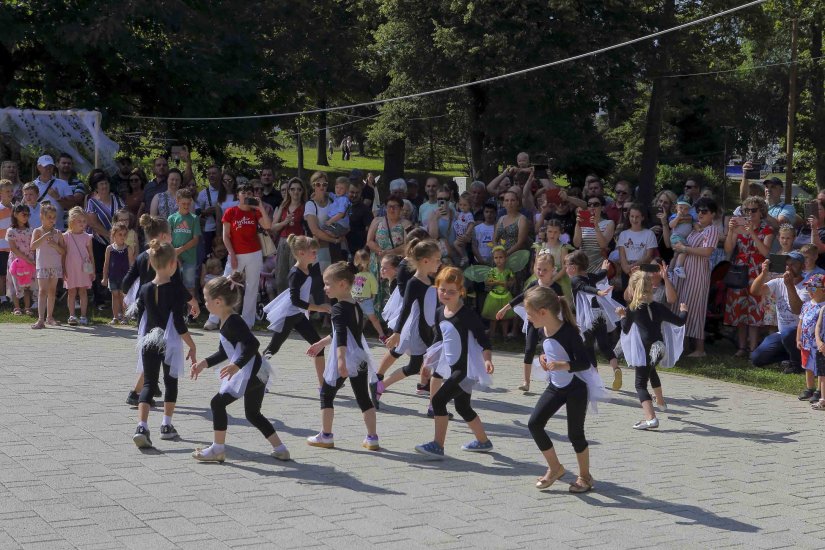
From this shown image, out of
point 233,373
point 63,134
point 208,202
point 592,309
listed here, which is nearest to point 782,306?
point 592,309

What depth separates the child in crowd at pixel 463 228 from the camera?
1418 centimetres

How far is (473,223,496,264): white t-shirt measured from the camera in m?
14.0

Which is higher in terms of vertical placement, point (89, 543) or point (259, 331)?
point (259, 331)

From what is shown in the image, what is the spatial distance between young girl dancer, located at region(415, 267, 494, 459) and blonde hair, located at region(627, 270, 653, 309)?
84.3 inches

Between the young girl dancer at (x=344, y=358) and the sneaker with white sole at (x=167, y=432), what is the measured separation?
109cm

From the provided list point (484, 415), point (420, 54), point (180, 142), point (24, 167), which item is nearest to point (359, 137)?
point (420, 54)

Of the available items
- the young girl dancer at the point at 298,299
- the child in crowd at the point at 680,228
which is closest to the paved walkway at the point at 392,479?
the young girl dancer at the point at 298,299

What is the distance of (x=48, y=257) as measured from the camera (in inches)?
557

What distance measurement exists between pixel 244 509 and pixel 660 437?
13.2 feet

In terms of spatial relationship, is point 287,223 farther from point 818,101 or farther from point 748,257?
point 818,101

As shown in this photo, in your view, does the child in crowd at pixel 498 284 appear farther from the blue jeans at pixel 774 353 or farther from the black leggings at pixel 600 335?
the blue jeans at pixel 774 353

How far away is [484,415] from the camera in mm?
9781

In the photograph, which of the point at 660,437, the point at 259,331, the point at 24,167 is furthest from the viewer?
the point at 24,167

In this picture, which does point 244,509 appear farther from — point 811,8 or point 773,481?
point 811,8
